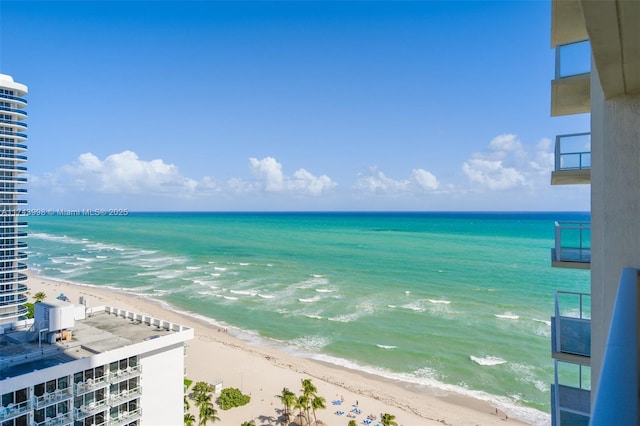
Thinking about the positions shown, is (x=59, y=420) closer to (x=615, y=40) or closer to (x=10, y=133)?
(x=615, y=40)

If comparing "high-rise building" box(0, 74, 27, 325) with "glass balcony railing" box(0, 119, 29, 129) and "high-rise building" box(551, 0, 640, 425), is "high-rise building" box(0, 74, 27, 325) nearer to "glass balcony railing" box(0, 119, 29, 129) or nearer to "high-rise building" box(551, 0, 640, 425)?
"glass balcony railing" box(0, 119, 29, 129)

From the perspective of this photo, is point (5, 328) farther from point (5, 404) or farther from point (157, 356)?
point (157, 356)

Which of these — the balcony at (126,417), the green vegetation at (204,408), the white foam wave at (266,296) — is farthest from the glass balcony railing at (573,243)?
the white foam wave at (266,296)

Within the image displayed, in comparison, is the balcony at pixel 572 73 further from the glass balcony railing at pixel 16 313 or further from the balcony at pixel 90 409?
the glass balcony railing at pixel 16 313

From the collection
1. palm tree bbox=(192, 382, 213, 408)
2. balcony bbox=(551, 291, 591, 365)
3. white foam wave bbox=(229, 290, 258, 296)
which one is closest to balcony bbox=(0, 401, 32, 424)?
palm tree bbox=(192, 382, 213, 408)

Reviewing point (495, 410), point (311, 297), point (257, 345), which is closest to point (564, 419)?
point (495, 410)

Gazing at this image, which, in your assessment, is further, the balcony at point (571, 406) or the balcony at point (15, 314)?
the balcony at point (15, 314)
